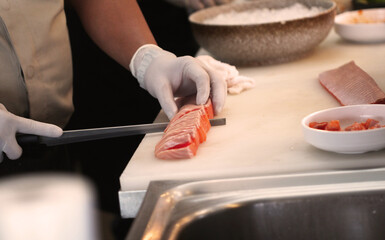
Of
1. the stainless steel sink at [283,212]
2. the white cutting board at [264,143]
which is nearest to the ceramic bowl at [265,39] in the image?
the white cutting board at [264,143]

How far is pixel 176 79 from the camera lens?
73.4 inches

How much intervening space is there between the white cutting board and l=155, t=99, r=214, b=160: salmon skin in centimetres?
2

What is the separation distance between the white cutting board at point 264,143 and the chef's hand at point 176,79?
0.09m

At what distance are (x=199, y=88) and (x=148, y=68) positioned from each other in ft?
0.94

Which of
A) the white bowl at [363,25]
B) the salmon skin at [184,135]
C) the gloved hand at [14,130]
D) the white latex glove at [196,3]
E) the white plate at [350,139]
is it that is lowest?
the white latex glove at [196,3]

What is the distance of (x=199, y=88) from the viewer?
1.75 meters

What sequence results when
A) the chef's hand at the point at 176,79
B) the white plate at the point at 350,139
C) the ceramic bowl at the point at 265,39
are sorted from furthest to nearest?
the ceramic bowl at the point at 265,39
the chef's hand at the point at 176,79
the white plate at the point at 350,139

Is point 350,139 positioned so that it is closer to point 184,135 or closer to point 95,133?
point 184,135

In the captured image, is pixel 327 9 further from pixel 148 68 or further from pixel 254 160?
pixel 254 160

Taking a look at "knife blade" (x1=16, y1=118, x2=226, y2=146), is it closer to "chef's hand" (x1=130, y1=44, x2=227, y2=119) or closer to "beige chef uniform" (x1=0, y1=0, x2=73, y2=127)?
"chef's hand" (x1=130, y1=44, x2=227, y2=119)

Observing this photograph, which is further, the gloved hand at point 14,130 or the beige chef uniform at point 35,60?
the beige chef uniform at point 35,60

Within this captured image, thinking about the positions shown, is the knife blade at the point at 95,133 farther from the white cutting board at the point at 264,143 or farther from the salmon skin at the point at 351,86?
the salmon skin at the point at 351,86

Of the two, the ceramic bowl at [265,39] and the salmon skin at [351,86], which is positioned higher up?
the salmon skin at [351,86]

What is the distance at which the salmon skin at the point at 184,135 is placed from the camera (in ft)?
4.72
